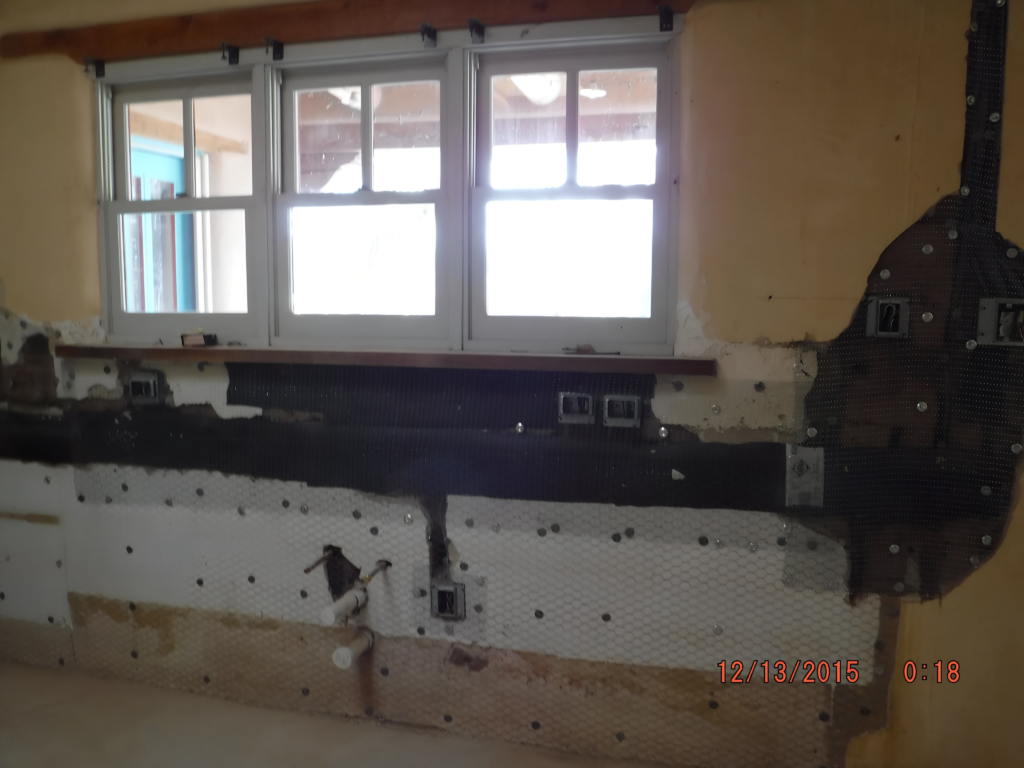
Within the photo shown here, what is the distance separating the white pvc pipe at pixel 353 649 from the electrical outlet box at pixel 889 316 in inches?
63.3

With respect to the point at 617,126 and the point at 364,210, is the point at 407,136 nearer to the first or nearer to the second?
the point at 364,210

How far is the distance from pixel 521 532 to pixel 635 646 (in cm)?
44

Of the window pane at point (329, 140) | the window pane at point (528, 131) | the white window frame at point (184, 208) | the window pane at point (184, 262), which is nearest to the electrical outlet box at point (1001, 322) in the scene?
the window pane at point (528, 131)

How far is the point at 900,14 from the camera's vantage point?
1.56 metres

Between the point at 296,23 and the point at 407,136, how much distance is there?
1.47ft

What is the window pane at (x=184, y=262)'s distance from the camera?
2.13m

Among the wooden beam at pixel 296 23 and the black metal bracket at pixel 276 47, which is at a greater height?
the wooden beam at pixel 296 23

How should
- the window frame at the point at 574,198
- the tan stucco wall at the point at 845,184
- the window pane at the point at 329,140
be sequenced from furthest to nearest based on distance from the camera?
1. the window pane at the point at 329,140
2. the window frame at the point at 574,198
3. the tan stucco wall at the point at 845,184

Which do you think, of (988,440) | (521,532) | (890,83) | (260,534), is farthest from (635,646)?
(890,83)

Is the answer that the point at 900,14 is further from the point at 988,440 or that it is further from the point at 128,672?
the point at 128,672

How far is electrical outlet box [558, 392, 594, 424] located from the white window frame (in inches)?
38.3
